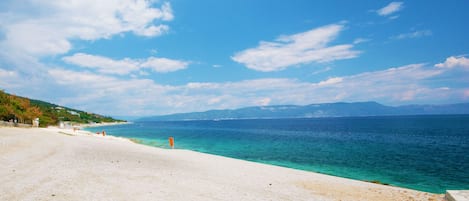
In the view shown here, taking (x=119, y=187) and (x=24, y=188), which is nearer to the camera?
(x=24, y=188)

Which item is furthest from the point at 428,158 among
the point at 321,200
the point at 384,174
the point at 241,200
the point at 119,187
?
the point at 119,187

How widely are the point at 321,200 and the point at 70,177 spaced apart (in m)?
12.5

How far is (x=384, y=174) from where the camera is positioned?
1131 inches

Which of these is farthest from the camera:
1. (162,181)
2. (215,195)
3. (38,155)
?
(38,155)

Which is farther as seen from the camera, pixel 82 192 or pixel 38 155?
pixel 38 155

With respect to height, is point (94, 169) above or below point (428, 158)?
above

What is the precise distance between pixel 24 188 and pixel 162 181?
5979mm

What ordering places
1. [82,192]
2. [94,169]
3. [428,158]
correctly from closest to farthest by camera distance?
[82,192] → [94,169] → [428,158]

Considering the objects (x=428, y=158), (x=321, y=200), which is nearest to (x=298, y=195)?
(x=321, y=200)

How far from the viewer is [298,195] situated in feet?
46.9

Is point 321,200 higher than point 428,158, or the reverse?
point 321,200

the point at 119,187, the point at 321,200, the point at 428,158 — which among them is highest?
the point at 119,187

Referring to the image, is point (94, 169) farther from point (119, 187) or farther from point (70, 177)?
point (119, 187)

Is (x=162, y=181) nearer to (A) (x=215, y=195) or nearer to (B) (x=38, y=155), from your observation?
(A) (x=215, y=195)
